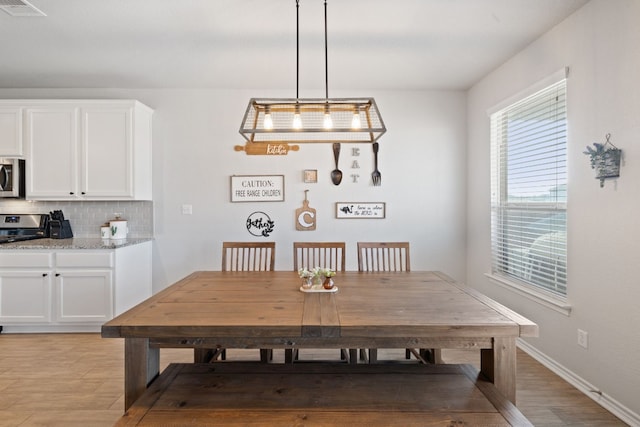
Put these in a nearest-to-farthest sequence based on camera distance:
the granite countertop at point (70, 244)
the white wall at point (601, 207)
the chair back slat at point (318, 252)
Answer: the white wall at point (601, 207), the chair back slat at point (318, 252), the granite countertop at point (70, 244)

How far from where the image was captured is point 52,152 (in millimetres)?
3619

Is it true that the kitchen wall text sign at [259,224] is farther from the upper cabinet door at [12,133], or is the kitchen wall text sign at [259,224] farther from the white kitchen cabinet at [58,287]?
the upper cabinet door at [12,133]

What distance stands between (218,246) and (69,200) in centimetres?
160

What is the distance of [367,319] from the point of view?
1593 millimetres

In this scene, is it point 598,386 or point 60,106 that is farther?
point 60,106

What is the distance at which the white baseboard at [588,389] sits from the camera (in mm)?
2023

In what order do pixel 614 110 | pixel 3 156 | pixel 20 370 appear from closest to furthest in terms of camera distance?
pixel 614 110 < pixel 20 370 < pixel 3 156

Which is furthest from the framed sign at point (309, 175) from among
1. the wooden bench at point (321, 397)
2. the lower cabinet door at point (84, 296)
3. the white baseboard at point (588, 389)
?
the white baseboard at point (588, 389)

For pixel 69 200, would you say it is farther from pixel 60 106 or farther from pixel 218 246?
pixel 218 246

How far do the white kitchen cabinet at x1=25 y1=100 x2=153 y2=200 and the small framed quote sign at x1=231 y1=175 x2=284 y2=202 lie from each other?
100cm

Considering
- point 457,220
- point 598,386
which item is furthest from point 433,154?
point 598,386

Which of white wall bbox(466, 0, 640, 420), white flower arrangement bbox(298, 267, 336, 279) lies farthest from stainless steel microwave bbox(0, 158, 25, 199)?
white wall bbox(466, 0, 640, 420)

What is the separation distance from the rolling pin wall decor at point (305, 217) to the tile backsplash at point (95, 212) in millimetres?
1618

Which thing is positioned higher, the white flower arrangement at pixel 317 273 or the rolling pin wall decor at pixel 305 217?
the rolling pin wall decor at pixel 305 217
